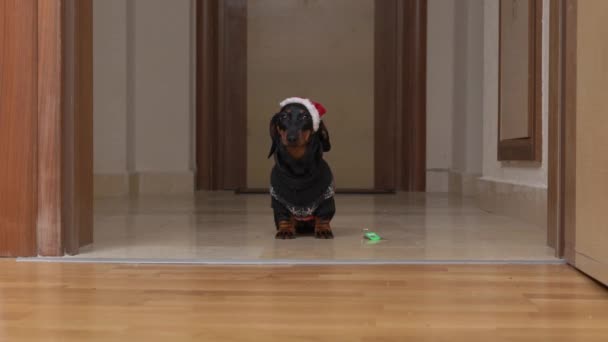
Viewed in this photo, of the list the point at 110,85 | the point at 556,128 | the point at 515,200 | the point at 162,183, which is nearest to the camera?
the point at 556,128

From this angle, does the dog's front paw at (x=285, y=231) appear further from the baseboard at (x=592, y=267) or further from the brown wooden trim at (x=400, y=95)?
the brown wooden trim at (x=400, y=95)

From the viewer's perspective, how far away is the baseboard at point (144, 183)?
435cm

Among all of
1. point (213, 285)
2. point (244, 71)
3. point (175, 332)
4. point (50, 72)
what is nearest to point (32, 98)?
point (50, 72)

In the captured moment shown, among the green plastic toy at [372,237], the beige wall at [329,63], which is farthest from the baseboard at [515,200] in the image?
the beige wall at [329,63]

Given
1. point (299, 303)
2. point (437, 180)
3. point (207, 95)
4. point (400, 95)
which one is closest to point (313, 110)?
point (299, 303)

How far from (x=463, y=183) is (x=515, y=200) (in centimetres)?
173

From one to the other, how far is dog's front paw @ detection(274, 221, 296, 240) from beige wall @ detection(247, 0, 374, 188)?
10.1 ft

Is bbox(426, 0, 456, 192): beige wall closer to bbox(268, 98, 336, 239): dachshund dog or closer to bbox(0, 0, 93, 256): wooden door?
bbox(268, 98, 336, 239): dachshund dog

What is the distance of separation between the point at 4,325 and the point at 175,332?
0.86 ft

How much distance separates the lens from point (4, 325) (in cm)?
101

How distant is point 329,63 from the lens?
5289mm

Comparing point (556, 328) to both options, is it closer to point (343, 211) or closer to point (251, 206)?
point (343, 211)

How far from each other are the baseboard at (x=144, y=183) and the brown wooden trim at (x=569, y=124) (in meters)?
3.27

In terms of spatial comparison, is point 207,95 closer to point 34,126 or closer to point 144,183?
point 144,183
